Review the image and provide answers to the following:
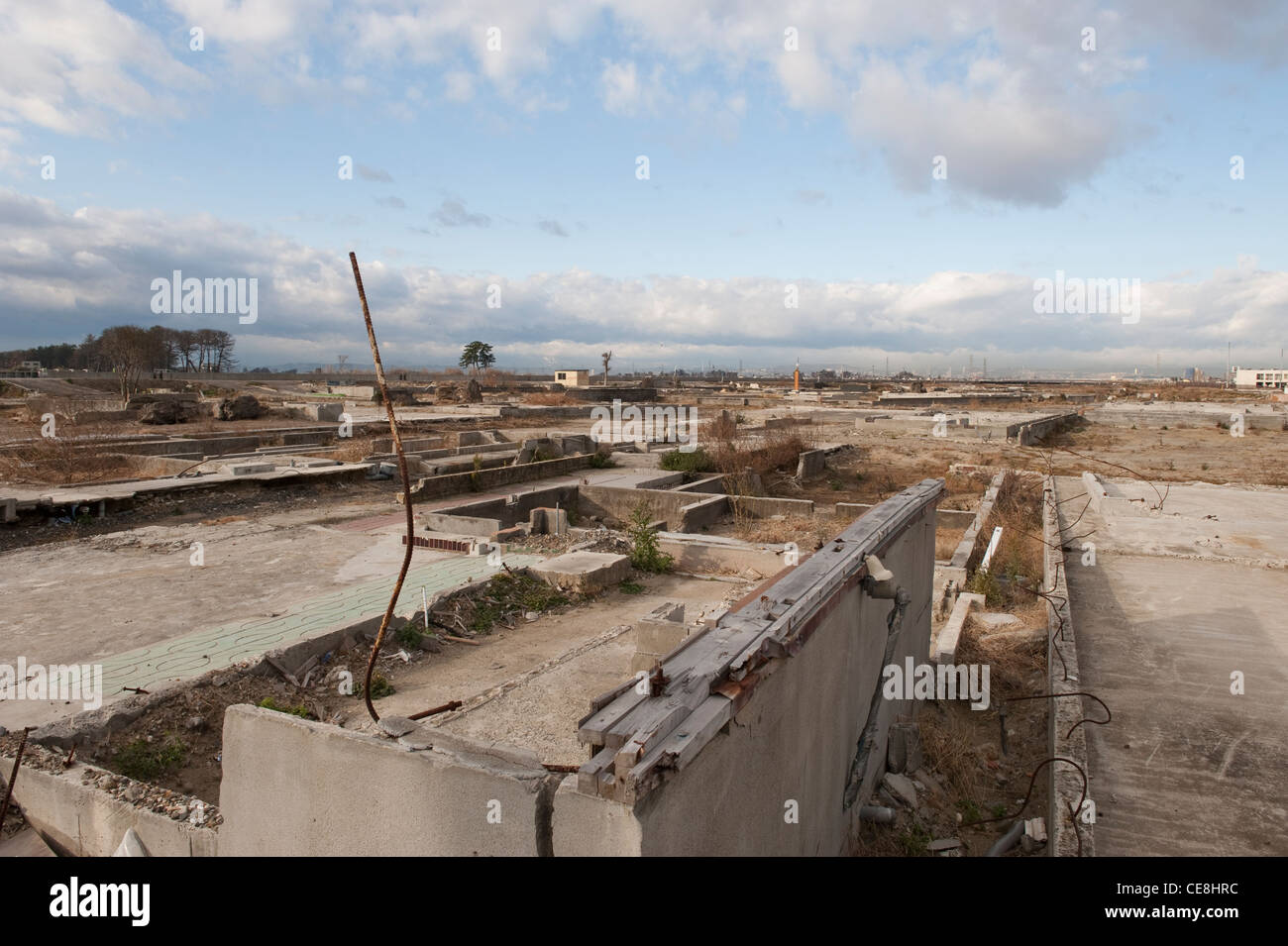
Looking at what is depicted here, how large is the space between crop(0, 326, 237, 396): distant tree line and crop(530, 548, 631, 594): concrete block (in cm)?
3012

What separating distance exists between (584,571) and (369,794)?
6254 mm

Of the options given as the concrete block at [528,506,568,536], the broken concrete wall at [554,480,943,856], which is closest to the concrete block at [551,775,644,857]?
the broken concrete wall at [554,480,943,856]

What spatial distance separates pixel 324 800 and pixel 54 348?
101 metres

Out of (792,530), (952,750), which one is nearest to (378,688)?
(952,750)

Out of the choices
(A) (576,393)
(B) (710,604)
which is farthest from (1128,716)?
(A) (576,393)

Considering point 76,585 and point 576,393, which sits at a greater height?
point 576,393

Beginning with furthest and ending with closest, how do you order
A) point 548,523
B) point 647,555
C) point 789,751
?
point 548,523, point 647,555, point 789,751

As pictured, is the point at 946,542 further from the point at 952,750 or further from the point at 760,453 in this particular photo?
the point at 760,453

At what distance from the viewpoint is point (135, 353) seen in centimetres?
3638

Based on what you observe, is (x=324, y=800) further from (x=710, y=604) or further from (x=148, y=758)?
(x=710, y=604)

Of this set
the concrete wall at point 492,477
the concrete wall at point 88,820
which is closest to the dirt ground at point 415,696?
the concrete wall at point 88,820

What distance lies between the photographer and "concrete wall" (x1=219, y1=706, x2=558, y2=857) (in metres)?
2.32

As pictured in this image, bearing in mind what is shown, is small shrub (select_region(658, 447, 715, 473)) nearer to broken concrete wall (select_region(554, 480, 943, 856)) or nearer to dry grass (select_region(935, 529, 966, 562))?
dry grass (select_region(935, 529, 966, 562))

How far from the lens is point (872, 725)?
457 centimetres
